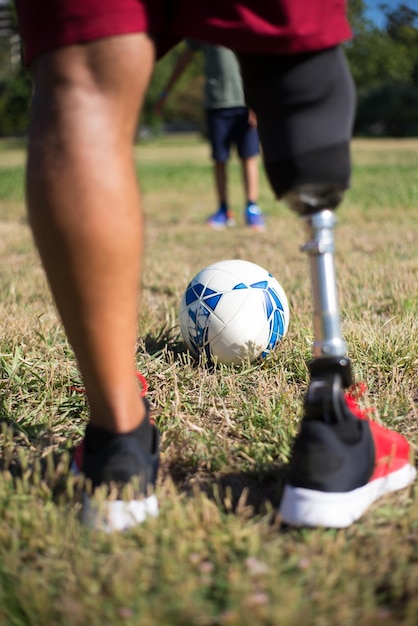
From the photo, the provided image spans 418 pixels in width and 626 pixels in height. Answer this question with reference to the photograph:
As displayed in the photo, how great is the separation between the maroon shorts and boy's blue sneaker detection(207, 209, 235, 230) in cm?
553

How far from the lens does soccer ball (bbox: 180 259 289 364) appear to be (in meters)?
2.51

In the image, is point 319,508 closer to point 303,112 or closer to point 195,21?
point 303,112

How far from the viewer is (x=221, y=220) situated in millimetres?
7094

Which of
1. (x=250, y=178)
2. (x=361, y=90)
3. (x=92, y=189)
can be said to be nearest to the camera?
(x=92, y=189)

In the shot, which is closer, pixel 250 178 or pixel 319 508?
pixel 319 508

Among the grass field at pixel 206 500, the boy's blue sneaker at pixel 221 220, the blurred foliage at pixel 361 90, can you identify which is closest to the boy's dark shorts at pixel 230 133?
the boy's blue sneaker at pixel 221 220

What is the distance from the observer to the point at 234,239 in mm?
6109

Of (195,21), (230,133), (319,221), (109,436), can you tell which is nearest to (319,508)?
(109,436)

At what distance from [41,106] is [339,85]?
0.66 metres

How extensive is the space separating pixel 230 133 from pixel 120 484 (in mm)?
6162

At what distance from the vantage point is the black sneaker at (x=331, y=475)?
4.80ft

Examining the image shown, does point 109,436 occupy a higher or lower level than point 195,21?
lower

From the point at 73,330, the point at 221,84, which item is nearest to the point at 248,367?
the point at 73,330

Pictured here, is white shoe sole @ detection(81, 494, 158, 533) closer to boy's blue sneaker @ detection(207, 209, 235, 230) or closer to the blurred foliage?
boy's blue sneaker @ detection(207, 209, 235, 230)
